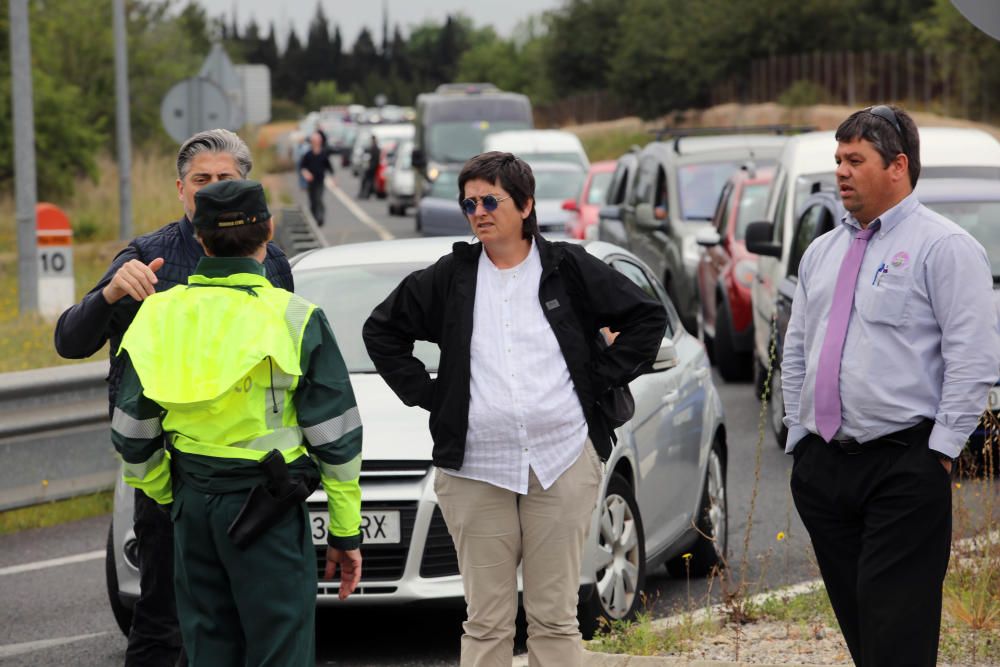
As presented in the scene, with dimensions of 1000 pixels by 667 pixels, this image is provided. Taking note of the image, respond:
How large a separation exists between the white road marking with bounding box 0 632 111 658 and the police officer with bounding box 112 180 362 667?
288cm

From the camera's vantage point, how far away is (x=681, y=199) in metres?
17.9

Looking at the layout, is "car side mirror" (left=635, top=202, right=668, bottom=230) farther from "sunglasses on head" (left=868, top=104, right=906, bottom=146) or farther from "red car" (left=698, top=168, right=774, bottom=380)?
"sunglasses on head" (left=868, top=104, right=906, bottom=146)

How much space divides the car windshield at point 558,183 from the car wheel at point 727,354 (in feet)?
35.2

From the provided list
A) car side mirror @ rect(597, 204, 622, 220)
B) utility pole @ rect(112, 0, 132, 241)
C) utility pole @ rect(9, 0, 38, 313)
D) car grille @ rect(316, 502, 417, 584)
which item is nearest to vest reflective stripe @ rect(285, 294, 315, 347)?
car grille @ rect(316, 502, 417, 584)

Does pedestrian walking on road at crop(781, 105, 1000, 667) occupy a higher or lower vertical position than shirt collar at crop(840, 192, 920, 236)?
lower

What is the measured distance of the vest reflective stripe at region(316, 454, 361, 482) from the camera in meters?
4.43

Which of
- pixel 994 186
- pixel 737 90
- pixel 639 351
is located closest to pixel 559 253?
pixel 639 351

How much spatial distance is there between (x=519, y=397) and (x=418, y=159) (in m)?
32.7

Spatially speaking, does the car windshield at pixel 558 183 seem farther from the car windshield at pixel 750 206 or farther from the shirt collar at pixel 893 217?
the shirt collar at pixel 893 217

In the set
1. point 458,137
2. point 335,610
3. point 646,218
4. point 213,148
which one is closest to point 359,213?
point 458,137

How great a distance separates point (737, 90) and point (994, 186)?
6235 centimetres

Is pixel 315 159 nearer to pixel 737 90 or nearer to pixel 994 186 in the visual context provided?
pixel 994 186

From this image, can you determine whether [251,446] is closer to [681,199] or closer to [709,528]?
[709,528]

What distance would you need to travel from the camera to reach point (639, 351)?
17.1ft
